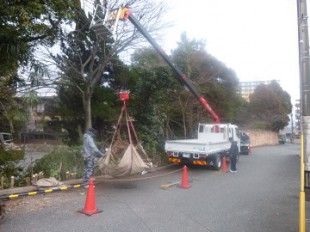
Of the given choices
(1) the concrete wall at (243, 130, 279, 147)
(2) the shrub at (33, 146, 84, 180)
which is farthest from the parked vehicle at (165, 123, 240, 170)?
(1) the concrete wall at (243, 130, 279, 147)

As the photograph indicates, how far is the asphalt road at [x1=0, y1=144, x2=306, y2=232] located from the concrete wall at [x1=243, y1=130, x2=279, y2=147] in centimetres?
2755

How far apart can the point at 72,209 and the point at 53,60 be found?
13072 mm

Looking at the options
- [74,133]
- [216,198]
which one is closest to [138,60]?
[74,133]

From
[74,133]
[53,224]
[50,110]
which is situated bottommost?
[53,224]

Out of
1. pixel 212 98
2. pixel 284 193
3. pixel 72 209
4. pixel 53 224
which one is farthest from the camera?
pixel 212 98

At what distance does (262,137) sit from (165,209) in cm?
3961

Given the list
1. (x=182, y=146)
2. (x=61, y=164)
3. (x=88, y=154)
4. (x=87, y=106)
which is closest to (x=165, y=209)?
(x=88, y=154)

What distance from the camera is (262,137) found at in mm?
43000

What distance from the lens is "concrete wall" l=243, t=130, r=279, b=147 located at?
38.0 meters

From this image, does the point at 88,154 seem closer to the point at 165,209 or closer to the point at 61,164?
the point at 61,164

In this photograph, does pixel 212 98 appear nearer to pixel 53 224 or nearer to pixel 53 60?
pixel 53 60

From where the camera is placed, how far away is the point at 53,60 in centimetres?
1758

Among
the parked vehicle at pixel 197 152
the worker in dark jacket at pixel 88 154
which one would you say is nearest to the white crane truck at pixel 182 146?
the parked vehicle at pixel 197 152

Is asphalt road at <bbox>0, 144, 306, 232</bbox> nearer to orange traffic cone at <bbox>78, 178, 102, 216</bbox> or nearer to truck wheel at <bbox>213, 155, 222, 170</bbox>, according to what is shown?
Answer: orange traffic cone at <bbox>78, 178, 102, 216</bbox>
